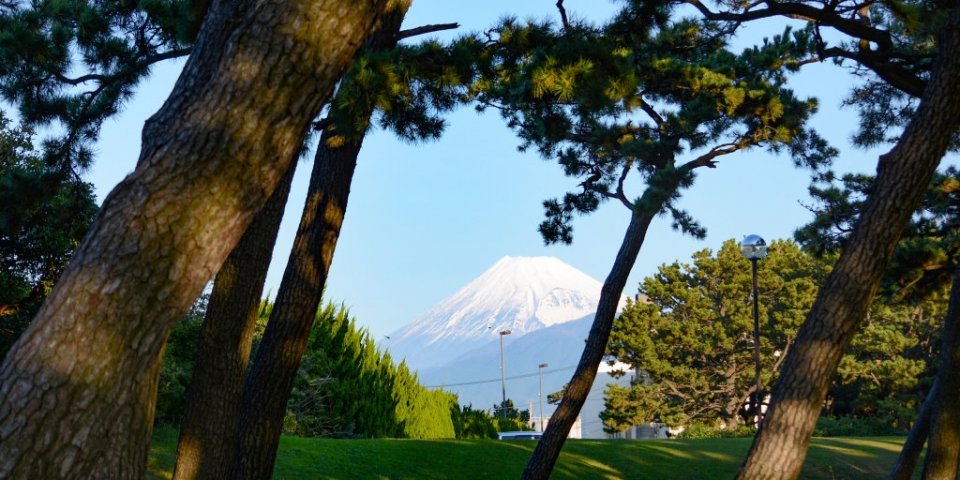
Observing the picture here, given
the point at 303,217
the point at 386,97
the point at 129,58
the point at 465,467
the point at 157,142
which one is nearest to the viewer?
the point at 157,142

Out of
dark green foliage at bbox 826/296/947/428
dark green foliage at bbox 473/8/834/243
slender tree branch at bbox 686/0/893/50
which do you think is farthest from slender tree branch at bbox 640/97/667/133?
dark green foliage at bbox 826/296/947/428

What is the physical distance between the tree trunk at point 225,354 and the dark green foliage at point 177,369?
771 centimetres

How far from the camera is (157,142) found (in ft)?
11.1

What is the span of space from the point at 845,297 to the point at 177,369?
1095 centimetres

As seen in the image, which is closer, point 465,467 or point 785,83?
point 785,83

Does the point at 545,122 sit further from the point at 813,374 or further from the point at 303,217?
the point at 813,374

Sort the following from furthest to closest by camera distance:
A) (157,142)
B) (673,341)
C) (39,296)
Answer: (673,341) → (39,296) → (157,142)

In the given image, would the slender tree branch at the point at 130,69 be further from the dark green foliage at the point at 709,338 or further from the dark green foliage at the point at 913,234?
the dark green foliage at the point at 709,338

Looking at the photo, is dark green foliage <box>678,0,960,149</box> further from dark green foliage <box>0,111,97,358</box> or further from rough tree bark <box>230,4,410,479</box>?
dark green foliage <box>0,111,97,358</box>

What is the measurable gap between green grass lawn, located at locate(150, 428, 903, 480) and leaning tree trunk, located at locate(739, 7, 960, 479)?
8626 millimetres

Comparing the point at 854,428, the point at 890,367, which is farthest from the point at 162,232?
the point at 890,367

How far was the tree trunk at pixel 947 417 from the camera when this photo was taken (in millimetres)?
9711

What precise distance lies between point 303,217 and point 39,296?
29.5ft

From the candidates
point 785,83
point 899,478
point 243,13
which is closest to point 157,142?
point 243,13
